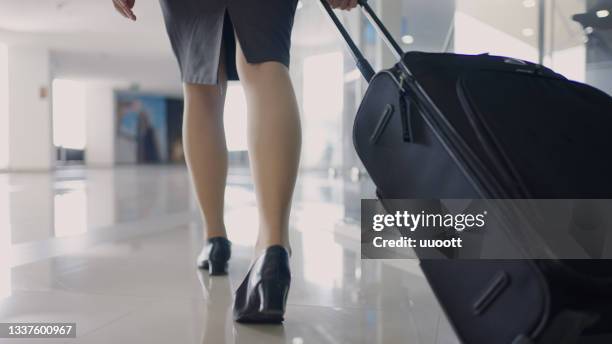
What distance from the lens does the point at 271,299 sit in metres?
0.81

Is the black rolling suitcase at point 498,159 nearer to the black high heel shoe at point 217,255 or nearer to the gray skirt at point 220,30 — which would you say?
the gray skirt at point 220,30

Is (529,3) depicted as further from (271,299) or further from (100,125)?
(100,125)

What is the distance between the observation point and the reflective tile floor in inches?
32.3

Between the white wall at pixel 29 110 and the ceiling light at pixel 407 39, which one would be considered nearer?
the ceiling light at pixel 407 39

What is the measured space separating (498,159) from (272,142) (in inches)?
18.1

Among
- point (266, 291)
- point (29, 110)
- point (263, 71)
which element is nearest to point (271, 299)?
point (266, 291)

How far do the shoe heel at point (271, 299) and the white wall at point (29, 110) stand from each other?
11397mm

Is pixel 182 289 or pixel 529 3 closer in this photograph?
pixel 182 289

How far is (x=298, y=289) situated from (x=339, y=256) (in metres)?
0.49

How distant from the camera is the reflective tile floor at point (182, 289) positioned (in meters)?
0.82

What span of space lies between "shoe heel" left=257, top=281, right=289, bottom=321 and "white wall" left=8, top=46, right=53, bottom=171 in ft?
37.4

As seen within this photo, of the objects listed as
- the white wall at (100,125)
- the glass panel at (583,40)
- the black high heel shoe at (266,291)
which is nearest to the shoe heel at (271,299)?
the black high heel shoe at (266,291)

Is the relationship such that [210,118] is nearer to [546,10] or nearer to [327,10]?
[327,10]

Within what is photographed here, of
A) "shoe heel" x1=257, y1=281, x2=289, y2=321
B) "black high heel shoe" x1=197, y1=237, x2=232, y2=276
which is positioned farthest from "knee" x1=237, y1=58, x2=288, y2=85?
"black high heel shoe" x1=197, y1=237, x2=232, y2=276
